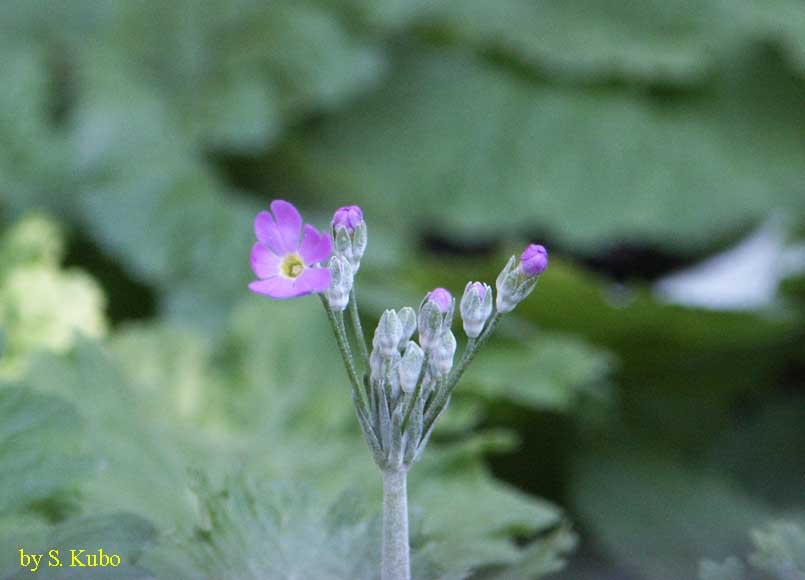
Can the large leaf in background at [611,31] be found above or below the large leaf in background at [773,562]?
above

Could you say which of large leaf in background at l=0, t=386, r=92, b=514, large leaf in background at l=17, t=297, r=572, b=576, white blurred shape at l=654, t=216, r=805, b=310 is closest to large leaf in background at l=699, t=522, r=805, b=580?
large leaf in background at l=17, t=297, r=572, b=576

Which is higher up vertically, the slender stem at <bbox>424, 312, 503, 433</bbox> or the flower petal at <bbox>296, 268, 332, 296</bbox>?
the flower petal at <bbox>296, 268, 332, 296</bbox>

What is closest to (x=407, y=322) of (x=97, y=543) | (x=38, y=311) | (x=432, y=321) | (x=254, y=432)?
(x=432, y=321)

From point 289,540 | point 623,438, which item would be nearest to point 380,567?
point 289,540

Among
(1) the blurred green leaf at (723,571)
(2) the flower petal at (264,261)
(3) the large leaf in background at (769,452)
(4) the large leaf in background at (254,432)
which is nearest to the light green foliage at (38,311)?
(4) the large leaf in background at (254,432)

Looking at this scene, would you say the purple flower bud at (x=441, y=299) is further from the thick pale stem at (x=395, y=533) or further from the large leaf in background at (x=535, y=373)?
the large leaf in background at (x=535, y=373)

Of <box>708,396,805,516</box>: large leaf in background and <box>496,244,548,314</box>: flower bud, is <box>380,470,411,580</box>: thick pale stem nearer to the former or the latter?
<box>496,244,548,314</box>: flower bud

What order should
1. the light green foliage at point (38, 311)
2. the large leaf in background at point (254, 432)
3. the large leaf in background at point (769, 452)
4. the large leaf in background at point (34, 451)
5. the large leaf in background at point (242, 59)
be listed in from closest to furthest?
1. the large leaf in background at point (34, 451)
2. the large leaf in background at point (254, 432)
3. the light green foliage at point (38, 311)
4. the large leaf in background at point (769, 452)
5. the large leaf in background at point (242, 59)
